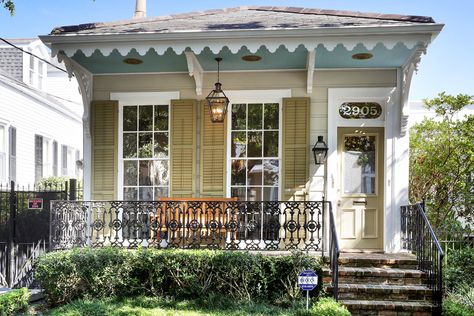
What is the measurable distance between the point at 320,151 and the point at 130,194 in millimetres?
3726

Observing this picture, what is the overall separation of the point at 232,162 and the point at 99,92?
295 centimetres

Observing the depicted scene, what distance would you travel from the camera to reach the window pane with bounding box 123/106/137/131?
8.71 meters

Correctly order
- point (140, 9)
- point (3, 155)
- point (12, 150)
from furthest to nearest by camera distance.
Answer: point (12, 150)
point (3, 155)
point (140, 9)

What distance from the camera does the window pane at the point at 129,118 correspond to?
28.6 ft

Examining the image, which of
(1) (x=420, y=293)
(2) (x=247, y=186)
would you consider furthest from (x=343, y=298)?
(2) (x=247, y=186)

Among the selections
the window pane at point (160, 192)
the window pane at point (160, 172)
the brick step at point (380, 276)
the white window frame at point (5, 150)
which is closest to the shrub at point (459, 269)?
the brick step at point (380, 276)

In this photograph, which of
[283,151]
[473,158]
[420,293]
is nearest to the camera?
[420,293]

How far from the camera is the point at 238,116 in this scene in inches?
334

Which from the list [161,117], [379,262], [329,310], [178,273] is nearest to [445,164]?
[379,262]

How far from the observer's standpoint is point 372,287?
6422 mm

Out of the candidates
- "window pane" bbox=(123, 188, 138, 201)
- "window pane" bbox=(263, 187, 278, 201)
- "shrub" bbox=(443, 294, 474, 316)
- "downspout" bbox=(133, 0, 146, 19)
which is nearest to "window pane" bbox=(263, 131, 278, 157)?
"window pane" bbox=(263, 187, 278, 201)

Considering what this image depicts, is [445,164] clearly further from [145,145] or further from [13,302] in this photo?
[13,302]

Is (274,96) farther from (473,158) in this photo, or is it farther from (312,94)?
(473,158)

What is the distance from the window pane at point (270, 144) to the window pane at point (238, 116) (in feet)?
1.60
